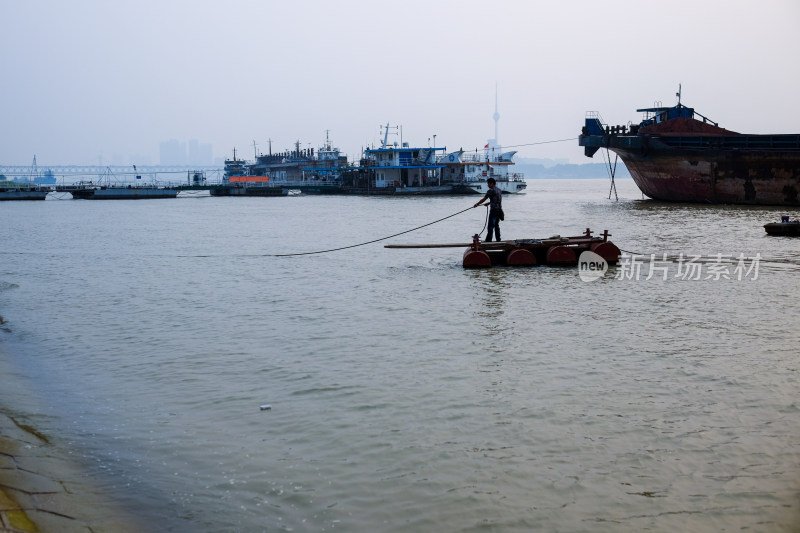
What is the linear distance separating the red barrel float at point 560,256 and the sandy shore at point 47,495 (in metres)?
13.5

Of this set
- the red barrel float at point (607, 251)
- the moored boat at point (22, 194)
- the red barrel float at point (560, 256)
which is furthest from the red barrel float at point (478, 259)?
the moored boat at point (22, 194)

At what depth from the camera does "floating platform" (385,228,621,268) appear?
1775 centimetres

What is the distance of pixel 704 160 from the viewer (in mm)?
42156

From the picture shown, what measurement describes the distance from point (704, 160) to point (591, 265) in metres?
28.7

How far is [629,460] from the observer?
6090 millimetres

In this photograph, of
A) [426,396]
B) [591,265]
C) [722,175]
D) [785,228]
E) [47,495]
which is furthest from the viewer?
[722,175]

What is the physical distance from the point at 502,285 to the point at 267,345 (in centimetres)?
678

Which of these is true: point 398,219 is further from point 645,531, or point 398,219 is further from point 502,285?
point 645,531

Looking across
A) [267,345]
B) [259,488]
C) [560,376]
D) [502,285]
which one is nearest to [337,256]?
[502,285]

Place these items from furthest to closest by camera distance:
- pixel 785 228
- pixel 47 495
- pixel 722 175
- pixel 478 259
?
pixel 722 175, pixel 785 228, pixel 478 259, pixel 47 495

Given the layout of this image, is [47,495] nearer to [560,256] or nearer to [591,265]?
[560,256]

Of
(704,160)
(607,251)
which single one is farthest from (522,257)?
(704,160)

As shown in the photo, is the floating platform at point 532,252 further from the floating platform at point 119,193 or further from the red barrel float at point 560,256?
the floating platform at point 119,193

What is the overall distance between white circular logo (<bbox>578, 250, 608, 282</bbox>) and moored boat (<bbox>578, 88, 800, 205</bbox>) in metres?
26.5
